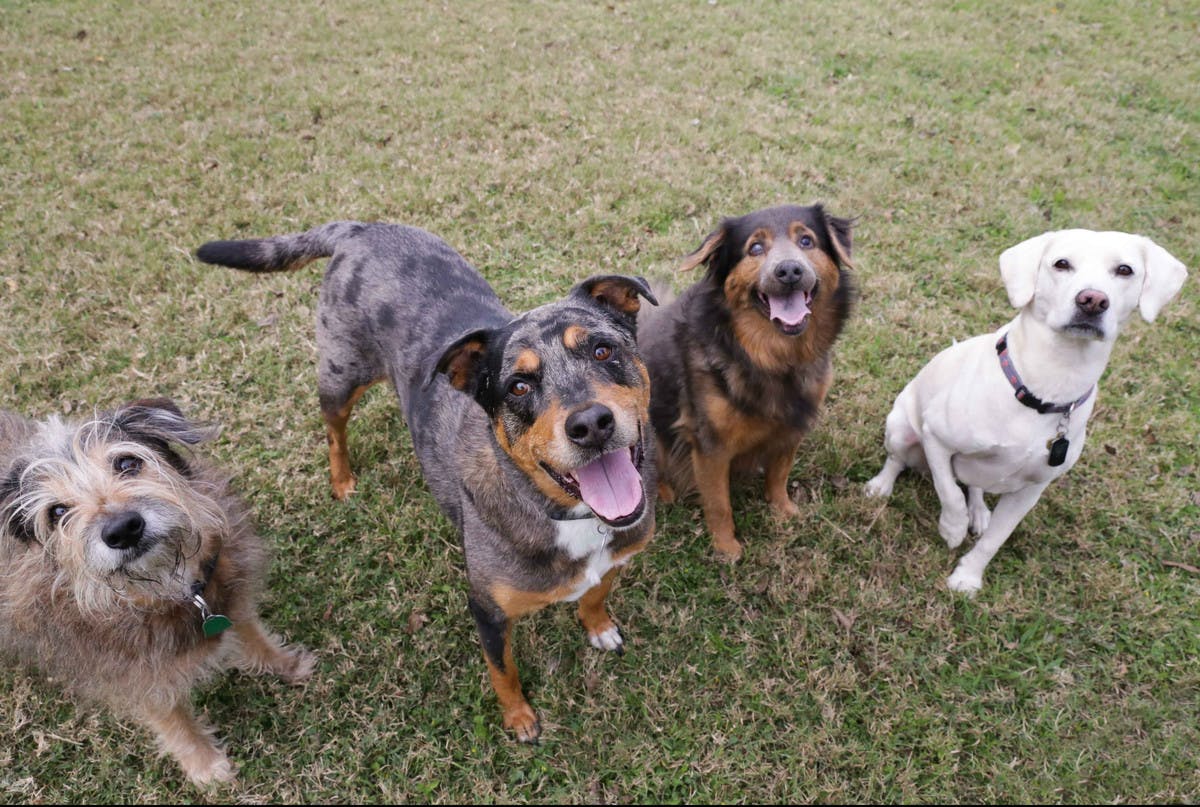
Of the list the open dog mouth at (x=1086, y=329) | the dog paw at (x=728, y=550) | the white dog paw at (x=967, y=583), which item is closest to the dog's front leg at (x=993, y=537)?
the white dog paw at (x=967, y=583)

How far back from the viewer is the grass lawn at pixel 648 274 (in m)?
3.36

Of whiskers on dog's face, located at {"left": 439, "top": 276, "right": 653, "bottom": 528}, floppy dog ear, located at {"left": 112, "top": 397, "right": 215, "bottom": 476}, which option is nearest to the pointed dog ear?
whiskers on dog's face, located at {"left": 439, "top": 276, "right": 653, "bottom": 528}

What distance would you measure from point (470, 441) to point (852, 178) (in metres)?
5.95

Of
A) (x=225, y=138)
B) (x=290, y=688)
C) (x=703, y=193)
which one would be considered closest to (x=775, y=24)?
(x=703, y=193)

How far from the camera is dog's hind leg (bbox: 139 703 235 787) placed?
3.03 m

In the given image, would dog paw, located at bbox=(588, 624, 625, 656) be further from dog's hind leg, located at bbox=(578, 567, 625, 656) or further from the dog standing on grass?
the dog standing on grass

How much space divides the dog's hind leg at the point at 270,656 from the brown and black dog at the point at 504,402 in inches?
44.0

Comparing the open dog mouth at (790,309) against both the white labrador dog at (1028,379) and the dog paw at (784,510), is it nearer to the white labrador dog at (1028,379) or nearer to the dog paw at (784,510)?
the white labrador dog at (1028,379)

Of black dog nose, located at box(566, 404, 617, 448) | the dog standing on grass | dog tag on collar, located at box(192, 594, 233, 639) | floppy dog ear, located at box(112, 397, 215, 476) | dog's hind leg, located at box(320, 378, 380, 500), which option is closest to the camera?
black dog nose, located at box(566, 404, 617, 448)

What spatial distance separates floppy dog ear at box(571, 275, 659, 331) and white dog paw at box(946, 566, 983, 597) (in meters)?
2.56

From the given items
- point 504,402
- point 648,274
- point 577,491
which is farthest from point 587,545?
point 648,274

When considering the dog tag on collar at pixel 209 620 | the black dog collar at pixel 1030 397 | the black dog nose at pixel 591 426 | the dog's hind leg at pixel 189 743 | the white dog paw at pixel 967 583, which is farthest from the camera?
the white dog paw at pixel 967 583

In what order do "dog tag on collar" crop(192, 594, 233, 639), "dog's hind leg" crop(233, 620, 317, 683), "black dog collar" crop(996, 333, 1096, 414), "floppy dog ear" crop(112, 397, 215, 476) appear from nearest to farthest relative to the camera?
"floppy dog ear" crop(112, 397, 215, 476), "dog tag on collar" crop(192, 594, 233, 639), "black dog collar" crop(996, 333, 1096, 414), "dog's hind leg" crop(233, 620, 317, 683)

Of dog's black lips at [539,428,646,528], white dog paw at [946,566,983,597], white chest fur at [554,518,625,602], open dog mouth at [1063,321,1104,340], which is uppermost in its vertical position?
open dog mouth at [1063,321,1104,340]
